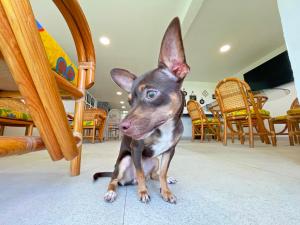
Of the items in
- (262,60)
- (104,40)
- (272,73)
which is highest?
(104,40)

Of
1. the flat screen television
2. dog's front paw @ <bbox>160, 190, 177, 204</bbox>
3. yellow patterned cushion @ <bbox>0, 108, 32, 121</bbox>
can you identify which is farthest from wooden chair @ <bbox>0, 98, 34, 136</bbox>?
the flat screen television

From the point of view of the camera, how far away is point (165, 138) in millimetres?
594

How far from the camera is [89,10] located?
9.70 feet

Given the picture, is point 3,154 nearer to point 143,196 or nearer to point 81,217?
point 81,217

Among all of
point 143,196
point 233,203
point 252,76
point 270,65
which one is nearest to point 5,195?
point 143,196

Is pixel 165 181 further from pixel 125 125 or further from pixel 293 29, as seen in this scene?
pixel 293 29

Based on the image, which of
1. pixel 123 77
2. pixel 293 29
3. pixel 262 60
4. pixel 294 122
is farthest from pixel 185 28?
pixel 123 77

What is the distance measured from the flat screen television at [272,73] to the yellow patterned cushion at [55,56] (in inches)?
191

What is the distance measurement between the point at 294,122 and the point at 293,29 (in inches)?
90.3

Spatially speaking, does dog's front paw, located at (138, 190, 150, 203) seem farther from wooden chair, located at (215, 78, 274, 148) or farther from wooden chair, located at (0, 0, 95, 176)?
wooden chair, located at (215, 78, 274, 148)

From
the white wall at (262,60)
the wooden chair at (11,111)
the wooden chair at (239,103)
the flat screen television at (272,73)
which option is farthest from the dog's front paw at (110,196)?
the white wall at (262,60)

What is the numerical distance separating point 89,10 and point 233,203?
3624 mm

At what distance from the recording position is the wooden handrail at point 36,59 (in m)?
0.27

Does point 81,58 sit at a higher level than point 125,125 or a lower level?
higher
